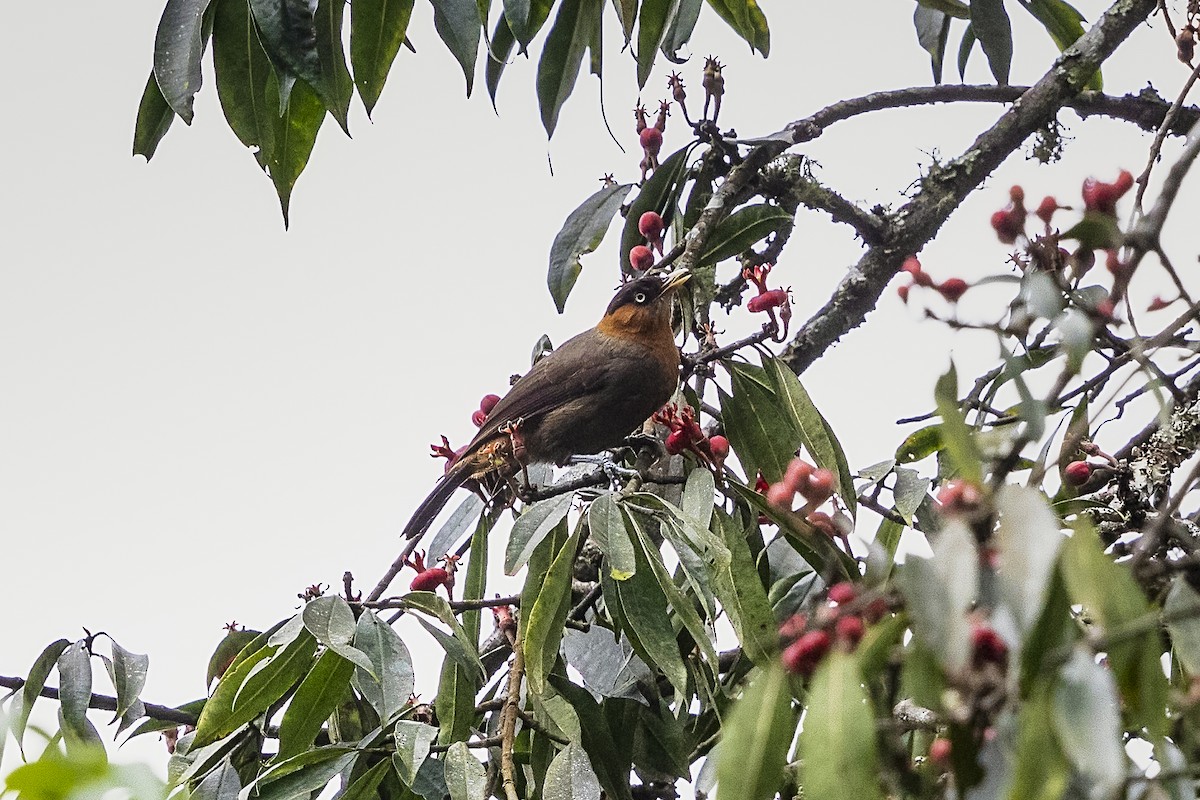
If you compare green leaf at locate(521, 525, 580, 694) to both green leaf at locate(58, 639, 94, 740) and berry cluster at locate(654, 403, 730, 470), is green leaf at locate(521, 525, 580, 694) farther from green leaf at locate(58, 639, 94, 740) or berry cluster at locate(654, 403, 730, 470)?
green leaf at locate(58, 639, 94, 740)

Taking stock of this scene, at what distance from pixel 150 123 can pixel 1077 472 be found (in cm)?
206

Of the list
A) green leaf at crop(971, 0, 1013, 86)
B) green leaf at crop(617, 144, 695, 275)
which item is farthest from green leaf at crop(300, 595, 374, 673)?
green leaf at crop(971, 0, 1013, 86)

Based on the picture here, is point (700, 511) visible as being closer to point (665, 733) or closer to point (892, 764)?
point (665, 733)

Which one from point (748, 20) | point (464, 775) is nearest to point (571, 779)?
point (464, 775)

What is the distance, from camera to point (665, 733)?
2373 mm

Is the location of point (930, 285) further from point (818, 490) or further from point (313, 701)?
point (313, 701)

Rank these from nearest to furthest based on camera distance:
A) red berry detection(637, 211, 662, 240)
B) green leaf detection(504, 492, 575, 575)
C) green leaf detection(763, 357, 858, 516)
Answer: green leaf detection(504, 492, 575, 575) → green leaf detection(763, 357, 858, 516) → red berry detection(637, 211, 662, 240)

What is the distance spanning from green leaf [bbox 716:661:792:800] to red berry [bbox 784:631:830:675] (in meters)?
0.02

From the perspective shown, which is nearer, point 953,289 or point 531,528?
point 953,289

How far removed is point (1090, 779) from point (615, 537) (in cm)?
127

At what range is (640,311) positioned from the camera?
412 cm

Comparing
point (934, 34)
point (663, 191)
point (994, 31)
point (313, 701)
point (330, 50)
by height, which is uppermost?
point (934, 34)

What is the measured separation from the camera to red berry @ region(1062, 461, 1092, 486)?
227 centimetres

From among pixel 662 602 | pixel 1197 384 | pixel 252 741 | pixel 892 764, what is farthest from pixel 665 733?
pixel 892 764
